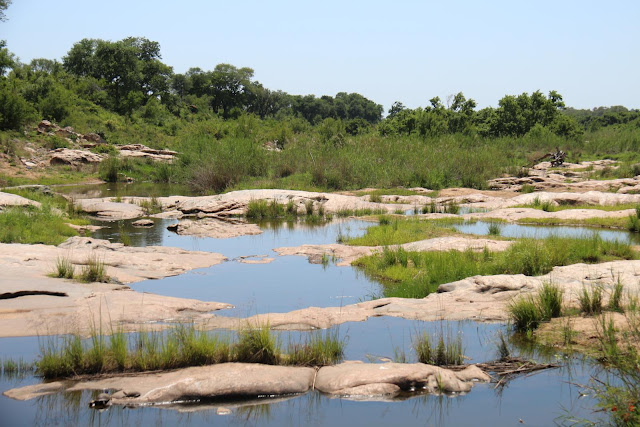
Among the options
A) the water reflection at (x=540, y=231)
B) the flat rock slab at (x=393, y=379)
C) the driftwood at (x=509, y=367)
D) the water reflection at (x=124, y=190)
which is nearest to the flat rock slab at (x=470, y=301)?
the driftwood at (x=509, y=367)

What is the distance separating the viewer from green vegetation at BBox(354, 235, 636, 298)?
969 centimetres

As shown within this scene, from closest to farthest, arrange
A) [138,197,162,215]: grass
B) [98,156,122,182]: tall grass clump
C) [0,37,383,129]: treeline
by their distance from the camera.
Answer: [138,197,162,215]: grass → [98,156,122,182]: tall grass clump → [0,37,383,129]: treeline

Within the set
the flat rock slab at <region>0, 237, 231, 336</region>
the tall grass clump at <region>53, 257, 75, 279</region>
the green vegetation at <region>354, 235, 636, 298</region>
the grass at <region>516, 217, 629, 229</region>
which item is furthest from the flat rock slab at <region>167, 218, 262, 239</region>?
the grass at <region>516, 217, 629, 229</region>

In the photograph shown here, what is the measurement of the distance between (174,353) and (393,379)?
207cm

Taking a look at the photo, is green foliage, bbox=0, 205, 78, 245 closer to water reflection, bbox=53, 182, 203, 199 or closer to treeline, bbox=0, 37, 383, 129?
water reflection, bbox=53, 182, 203, 199

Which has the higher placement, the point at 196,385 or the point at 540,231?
the point at 540,231

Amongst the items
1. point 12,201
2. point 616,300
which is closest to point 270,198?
point 12,201

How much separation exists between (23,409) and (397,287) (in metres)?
5.99

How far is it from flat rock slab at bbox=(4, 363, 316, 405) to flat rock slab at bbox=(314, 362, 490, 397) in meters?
0.26

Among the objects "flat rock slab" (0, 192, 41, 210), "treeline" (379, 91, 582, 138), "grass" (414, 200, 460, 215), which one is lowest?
"grass" (414, 200, 460, 215)

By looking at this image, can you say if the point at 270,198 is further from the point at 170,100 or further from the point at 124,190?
the point at 170,100

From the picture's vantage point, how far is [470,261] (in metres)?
10.6

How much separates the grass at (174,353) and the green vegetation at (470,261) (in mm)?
3409

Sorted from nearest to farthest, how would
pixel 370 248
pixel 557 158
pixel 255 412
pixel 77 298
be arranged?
pixel 255 412 < pixel 77 298 < pixel 370 248 < pixel 557 158
